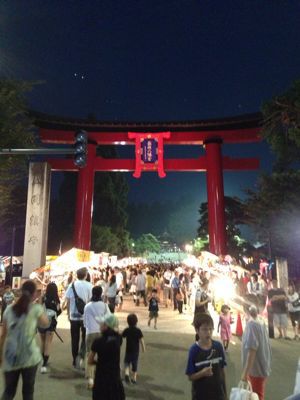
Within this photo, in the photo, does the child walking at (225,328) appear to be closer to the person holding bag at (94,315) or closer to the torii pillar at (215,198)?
the person holding bag at (94,315)

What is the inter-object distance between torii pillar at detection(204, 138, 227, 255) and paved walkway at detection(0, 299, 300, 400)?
40.9 feet

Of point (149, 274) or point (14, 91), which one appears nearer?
point (14, 91)

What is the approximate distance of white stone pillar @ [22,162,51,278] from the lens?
1753 centimetres

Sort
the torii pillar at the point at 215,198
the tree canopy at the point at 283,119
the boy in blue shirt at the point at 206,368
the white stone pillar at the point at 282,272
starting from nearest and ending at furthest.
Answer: the boy in blue shirt at the point at 206,368, the tree canopy at the point at 283,119, the white stone pillar at the point at 282,272, the torii pillar at the point at 215,198

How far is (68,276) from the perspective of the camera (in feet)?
46.4

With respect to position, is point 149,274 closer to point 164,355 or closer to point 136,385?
point 164,355

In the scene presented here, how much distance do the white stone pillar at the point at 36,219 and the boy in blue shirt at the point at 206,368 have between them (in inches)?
605

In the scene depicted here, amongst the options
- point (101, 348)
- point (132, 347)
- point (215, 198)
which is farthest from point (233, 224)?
point (101, 348)

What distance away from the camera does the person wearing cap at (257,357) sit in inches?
169

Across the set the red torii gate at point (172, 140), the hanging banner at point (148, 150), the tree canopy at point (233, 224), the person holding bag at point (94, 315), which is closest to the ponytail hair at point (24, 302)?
the person holding bag at point (94, 315)

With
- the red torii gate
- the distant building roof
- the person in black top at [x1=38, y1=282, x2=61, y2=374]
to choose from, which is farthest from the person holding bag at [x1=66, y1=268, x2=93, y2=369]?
the distant building roof

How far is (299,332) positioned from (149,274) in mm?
7279

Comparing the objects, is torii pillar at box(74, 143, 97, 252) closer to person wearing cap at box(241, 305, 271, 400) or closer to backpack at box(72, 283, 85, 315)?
backpack at box(72, 283, 85, 315)

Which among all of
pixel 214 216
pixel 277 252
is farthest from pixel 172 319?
pixel 277 252
